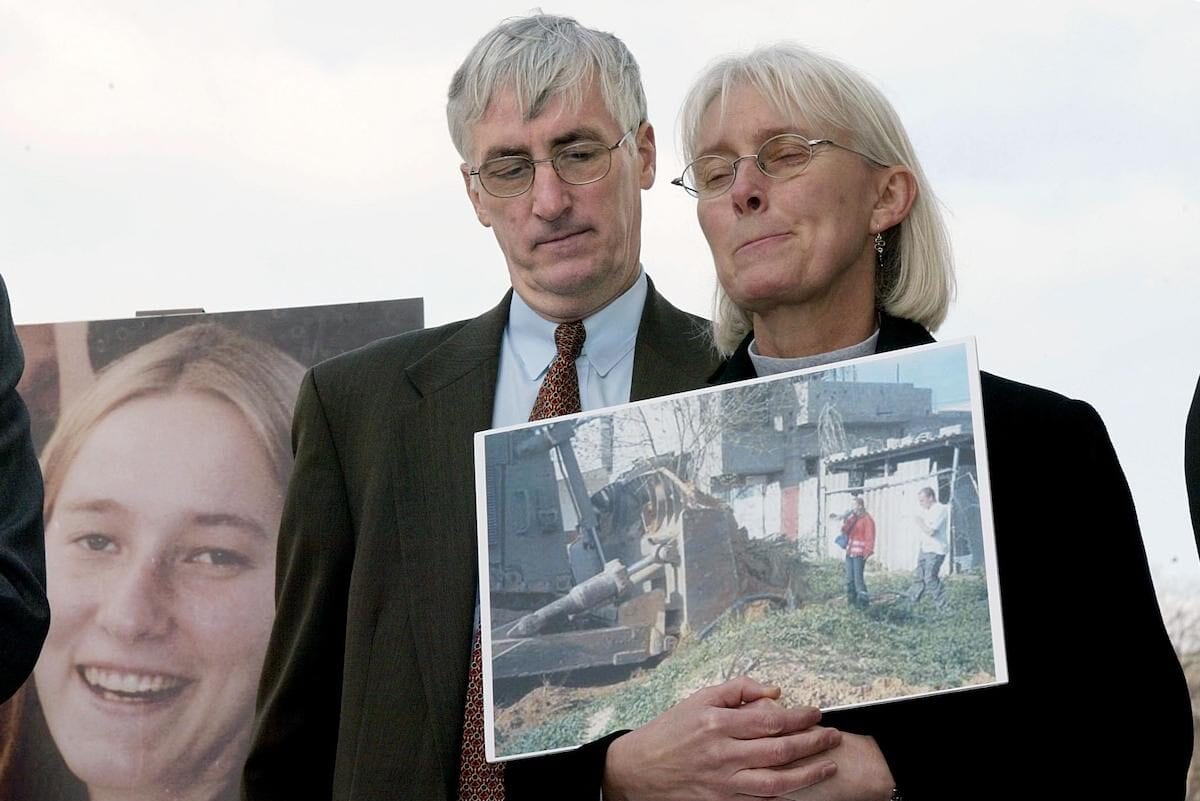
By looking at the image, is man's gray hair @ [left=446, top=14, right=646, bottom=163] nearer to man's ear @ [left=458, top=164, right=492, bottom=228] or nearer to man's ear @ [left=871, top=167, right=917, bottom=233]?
man's ear @ [left=458, top=164, right=492, bottom=228]

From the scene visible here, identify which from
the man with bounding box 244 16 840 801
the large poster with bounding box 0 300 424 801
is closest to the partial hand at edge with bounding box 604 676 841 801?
the man with bounding box 244 16 840 801

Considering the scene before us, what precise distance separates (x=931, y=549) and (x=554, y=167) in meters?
1.22

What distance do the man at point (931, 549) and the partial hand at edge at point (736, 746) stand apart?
20cm

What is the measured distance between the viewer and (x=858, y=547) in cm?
183

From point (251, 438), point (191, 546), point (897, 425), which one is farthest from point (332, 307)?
point (897, 425)

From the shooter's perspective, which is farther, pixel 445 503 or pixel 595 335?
pixel 595 335

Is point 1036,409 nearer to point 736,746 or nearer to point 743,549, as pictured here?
point 743,549

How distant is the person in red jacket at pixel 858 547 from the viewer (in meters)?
1.82

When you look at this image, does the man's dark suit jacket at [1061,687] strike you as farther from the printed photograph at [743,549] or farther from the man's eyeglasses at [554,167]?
the man's eyeglasses at [554,167]

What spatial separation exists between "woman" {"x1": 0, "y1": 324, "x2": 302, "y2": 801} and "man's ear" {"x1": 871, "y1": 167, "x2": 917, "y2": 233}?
6.85ft

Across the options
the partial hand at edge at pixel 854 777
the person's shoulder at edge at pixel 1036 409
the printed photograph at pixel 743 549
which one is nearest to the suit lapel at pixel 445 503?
the printed photograph at pixel 743 549

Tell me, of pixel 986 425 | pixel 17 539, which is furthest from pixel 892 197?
pixel 17 539

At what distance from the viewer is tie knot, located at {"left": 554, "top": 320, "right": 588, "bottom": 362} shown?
9.09ft

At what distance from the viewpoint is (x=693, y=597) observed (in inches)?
75.7
